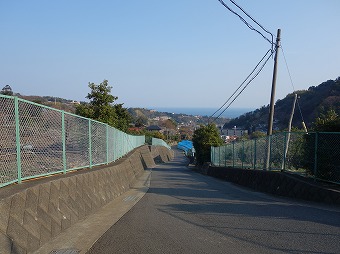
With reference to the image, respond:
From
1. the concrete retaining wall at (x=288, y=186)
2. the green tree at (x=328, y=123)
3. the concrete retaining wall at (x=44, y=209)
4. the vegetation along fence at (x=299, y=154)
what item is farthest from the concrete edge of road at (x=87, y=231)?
the green tree at (x=328, y=123)

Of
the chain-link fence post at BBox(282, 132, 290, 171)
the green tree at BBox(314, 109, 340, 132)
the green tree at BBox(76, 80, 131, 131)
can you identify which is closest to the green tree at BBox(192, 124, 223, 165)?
the green tree at BBox(76, 80, 131, 131)

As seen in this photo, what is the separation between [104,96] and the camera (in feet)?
84.6

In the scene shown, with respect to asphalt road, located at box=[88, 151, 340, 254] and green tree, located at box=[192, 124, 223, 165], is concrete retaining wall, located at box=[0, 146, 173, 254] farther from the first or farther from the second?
green tree, located at box=[192, 124, 223, 165]

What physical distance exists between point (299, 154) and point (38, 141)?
29.3 feet

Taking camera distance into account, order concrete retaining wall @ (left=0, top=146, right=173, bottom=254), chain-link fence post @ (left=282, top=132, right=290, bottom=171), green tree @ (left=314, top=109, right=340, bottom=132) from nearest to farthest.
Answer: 1. concrete retaining wall @ (left=0, top=146, right=173, bottom=254)
2. green tree @ (left=314, top=109, right=340, bottom=132)
3. chain-link fence post @ (left=282, top=132, right=290, bottom=171)

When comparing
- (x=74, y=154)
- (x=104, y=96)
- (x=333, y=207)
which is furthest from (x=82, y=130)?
(x=104, y=96)

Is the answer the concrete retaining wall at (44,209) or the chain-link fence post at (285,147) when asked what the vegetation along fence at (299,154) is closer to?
the chain-link fence post at (285,147)

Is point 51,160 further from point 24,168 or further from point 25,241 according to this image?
point 25,241

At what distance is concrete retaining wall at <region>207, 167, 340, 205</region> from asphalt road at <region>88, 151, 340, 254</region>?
20.8 inches

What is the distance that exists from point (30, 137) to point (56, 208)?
50.3 inches

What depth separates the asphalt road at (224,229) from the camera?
5.40 meters

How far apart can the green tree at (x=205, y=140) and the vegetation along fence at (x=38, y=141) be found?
29.6 meters

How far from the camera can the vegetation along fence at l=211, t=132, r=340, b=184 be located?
34.1ft

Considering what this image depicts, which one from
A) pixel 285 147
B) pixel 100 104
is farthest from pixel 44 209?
pixel 100 104
